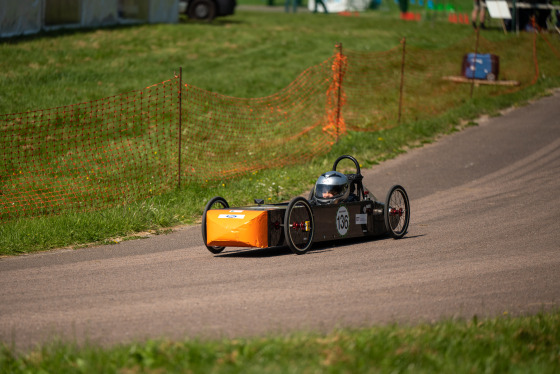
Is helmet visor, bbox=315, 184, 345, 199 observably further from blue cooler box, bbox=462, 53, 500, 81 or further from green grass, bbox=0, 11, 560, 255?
blue cooler box, bbox=462, 53, 500, 81

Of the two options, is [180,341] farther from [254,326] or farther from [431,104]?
[431,104]

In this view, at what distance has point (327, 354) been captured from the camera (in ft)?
18.1

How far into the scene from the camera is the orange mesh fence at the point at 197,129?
14641 millimetres

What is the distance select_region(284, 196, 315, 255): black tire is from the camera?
9502mm

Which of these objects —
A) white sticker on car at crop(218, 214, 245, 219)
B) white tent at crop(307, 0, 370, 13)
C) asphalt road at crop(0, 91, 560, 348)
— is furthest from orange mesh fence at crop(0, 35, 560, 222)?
white tent at crop(307, 0, 370, 13)

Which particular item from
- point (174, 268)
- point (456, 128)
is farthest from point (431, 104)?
point (174, 268)

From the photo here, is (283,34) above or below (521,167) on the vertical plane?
above

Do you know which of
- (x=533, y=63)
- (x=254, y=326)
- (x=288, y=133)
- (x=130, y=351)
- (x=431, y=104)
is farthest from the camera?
(x=533, y=63)

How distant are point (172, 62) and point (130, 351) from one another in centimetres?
2258

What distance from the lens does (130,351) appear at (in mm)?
5574

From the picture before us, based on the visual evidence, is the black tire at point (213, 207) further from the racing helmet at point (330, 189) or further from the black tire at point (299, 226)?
the racing helmet at point (330, 189)

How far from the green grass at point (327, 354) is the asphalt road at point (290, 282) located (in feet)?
1.58

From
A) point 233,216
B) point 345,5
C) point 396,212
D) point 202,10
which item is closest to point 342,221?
point 396,212

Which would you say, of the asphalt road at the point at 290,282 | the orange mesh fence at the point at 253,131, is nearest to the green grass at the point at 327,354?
the asphalt road at the point at 290,282
